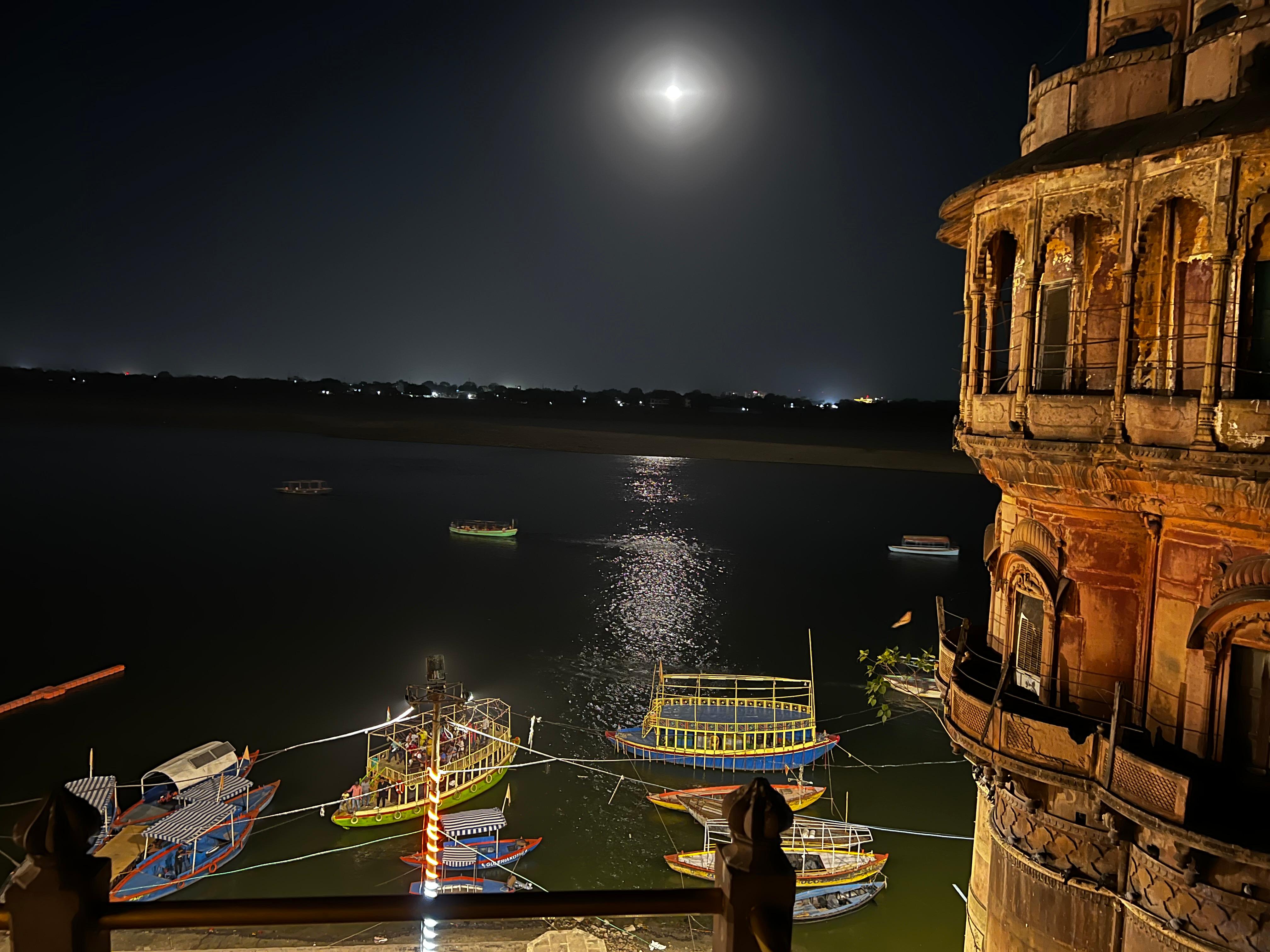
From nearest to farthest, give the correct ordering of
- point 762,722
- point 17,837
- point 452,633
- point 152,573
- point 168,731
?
point 17,837, point 762,722, point 168,731, point 452,633, point 152,573

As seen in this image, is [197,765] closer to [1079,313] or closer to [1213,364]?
[1079,313]

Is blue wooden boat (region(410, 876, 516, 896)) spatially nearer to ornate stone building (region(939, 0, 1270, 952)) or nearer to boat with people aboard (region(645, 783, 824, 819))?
boat with people aboard (region(645, 783, 824, 819))

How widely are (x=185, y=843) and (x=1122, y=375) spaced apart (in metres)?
27.2

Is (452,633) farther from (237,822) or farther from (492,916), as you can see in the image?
(492,916)

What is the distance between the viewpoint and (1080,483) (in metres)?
11.0

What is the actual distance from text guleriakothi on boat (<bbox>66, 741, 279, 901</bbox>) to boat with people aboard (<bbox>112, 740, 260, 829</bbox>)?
0.08ft

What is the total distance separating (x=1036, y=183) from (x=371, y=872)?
25.8 metres

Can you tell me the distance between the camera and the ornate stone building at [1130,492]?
371 inches

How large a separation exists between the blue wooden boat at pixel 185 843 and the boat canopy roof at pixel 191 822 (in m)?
0.02

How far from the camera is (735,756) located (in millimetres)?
34031

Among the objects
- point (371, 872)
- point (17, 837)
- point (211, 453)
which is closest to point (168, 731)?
point (371, 872)

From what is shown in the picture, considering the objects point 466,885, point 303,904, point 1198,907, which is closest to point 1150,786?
point 1198,907

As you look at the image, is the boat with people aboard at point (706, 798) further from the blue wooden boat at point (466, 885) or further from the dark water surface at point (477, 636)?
the blue wooden boat at point (466, 885)

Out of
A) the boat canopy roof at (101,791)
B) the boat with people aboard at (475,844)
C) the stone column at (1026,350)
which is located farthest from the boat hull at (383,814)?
the stone column at (1026,350)
